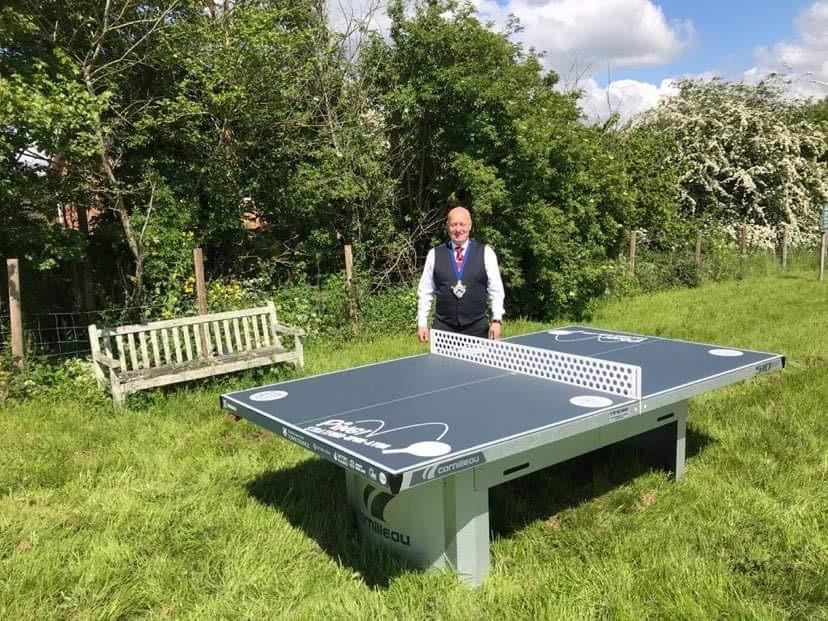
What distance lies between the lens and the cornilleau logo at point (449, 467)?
287 centimetres

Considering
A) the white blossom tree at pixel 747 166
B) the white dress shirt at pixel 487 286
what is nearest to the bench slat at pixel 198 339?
the white dress shirt at pixel 487 286

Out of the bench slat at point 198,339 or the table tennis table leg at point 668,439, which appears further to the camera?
the bench slat at point 198,339

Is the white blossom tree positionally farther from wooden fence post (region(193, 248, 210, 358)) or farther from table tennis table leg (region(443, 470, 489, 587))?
table tennis table leg (region(443, 470, 489, 587))

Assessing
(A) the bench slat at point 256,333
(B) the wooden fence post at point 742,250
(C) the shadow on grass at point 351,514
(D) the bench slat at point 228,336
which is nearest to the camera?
(C) the shadow on grass at point 351,514

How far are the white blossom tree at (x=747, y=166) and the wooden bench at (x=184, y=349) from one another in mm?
15765

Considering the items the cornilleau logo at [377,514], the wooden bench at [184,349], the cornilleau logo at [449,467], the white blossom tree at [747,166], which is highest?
the white blossom tree at [747,166]

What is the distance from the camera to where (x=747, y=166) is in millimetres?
20953

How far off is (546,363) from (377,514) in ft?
4.82

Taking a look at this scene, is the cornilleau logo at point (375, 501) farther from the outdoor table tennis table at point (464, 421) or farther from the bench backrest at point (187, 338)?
the bench backrest at point (187, 338)

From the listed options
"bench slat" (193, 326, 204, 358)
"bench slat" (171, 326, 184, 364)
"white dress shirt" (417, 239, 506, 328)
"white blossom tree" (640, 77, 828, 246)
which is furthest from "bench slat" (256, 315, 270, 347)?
"white blossom tree" (640, 77, 828, 246)

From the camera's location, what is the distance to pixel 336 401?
4.07 m

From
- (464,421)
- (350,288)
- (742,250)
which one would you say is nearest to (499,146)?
(350,288)

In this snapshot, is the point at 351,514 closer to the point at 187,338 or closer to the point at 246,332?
the point at 187,338

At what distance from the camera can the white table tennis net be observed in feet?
12.9
